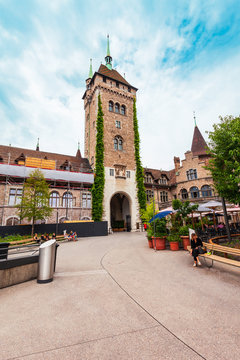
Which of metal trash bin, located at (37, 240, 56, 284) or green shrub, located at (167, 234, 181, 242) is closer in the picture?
metal trash bin, located at (37, 240, 56, 284)

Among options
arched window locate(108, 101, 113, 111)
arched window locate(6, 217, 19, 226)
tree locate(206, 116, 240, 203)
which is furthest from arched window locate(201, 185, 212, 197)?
arched window locate(6, 217, 19, 226)

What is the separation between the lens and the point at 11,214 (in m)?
20.6

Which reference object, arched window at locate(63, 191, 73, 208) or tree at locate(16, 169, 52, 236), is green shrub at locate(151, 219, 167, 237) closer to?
tree at locate(16, 169, 52, 236)

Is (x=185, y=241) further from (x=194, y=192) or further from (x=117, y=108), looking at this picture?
(x=117, y=108)

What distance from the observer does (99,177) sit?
82.4 ft

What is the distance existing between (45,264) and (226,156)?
33.1 ft

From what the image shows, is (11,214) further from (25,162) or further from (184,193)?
(184,193)

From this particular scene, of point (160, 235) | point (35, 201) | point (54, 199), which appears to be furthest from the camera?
point (54, 199)

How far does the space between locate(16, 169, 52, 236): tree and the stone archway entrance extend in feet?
49.0

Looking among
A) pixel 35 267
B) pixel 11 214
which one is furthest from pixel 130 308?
pixel 11 214

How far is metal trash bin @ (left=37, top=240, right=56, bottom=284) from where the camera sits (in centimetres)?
525

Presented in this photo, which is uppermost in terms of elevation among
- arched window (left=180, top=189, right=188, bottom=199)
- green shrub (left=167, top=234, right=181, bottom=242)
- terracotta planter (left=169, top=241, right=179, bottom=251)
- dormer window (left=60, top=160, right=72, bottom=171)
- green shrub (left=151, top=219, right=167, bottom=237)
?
dormer window (left=60, top=160, right=72, bottom=171)

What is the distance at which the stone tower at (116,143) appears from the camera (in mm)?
27125

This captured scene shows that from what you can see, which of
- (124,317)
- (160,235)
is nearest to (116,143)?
(160,235)
